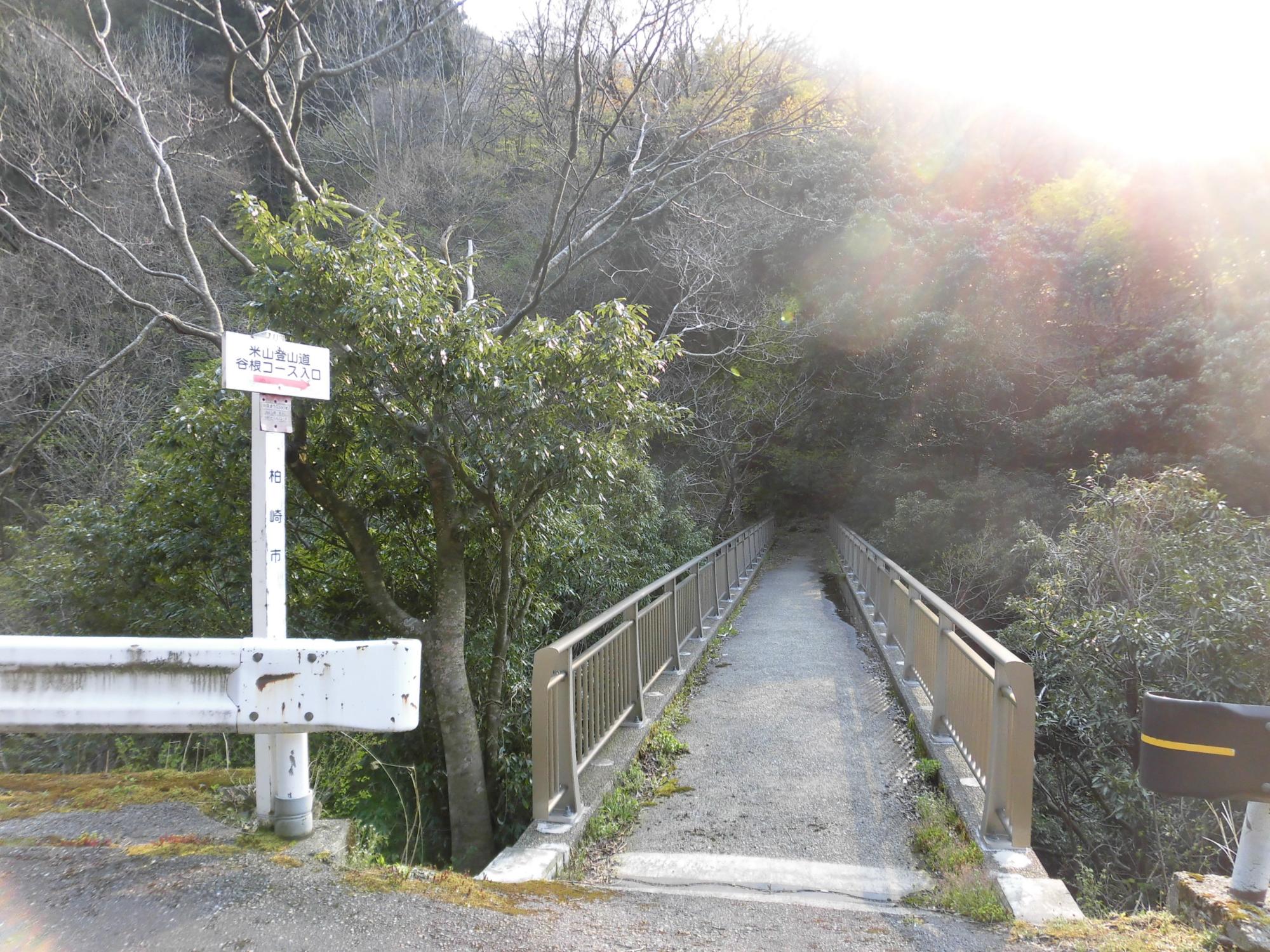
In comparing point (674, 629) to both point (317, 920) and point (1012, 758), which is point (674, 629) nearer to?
point (1012, 758)

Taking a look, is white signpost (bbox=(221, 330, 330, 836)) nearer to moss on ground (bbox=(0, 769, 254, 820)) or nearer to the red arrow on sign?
the red arrow on sign

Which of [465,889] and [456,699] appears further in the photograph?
[456,699]

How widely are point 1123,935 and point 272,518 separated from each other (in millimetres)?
3592

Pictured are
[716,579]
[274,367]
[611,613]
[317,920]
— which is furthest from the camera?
[716,579]

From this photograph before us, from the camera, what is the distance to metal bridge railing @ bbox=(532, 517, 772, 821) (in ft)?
13.3

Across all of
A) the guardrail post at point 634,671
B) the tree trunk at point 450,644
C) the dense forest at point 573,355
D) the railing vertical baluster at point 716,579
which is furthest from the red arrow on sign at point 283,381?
the railing vertical baluster at point 716,579

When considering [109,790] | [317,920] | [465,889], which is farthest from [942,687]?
[109,790]

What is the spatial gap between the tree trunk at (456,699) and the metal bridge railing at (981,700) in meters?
3.36

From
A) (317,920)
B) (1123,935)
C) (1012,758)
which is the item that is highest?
(1012,758)

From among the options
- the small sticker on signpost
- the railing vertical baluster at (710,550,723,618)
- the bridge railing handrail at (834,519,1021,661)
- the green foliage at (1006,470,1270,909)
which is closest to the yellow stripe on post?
the bridge railing handrail at (834,519,1021,661)

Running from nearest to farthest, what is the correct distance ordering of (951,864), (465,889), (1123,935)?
(1123,935), (465,889), (951,864)

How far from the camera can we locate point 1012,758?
144 inches

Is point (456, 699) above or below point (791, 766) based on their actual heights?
above

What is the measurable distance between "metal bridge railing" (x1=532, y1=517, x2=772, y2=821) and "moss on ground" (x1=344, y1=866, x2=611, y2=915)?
0.77 metres
